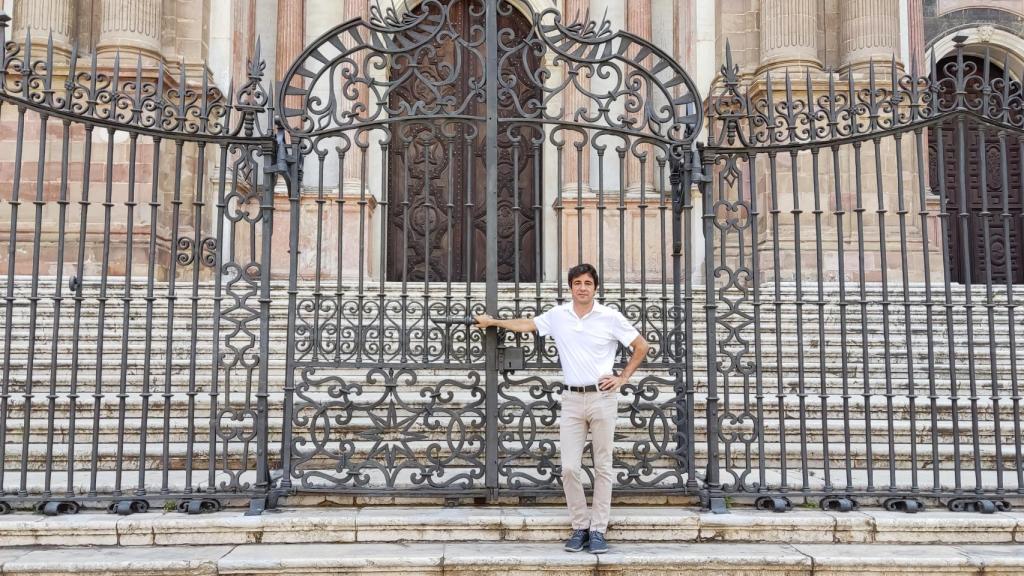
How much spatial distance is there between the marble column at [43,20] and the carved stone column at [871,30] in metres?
9.76

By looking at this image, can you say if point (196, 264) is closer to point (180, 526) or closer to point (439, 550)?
point (180, 526)

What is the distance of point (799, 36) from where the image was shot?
10.6 metres

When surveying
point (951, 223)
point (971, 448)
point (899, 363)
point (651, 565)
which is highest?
point (951, 223)

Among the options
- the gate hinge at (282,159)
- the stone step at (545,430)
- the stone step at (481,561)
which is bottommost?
the stone step at (481,561)

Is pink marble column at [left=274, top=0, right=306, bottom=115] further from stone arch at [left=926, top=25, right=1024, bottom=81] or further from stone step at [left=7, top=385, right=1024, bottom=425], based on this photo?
stone arch at [left=926, top=25, right=1024, bottom=81]

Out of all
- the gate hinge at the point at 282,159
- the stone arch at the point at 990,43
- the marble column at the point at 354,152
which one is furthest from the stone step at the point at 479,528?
the stone arch at the point at 990,43

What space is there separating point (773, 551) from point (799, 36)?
8.02 metres

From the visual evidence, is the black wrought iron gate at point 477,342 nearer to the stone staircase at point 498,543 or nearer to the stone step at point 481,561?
the stone staircase at point 498,543

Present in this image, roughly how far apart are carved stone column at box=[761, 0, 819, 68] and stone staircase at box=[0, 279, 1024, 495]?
4.14 m

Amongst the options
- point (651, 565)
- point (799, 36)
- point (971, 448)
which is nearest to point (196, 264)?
point (651, 565)

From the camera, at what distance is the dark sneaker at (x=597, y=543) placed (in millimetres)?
4449

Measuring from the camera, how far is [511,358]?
17.3 ft

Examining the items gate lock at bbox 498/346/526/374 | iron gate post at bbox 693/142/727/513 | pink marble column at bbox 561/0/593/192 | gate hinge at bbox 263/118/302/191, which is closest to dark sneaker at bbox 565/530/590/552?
iron gate post at bbox 693/142/727/513

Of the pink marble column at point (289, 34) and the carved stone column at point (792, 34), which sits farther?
the pink marble column at point (289, 34)
